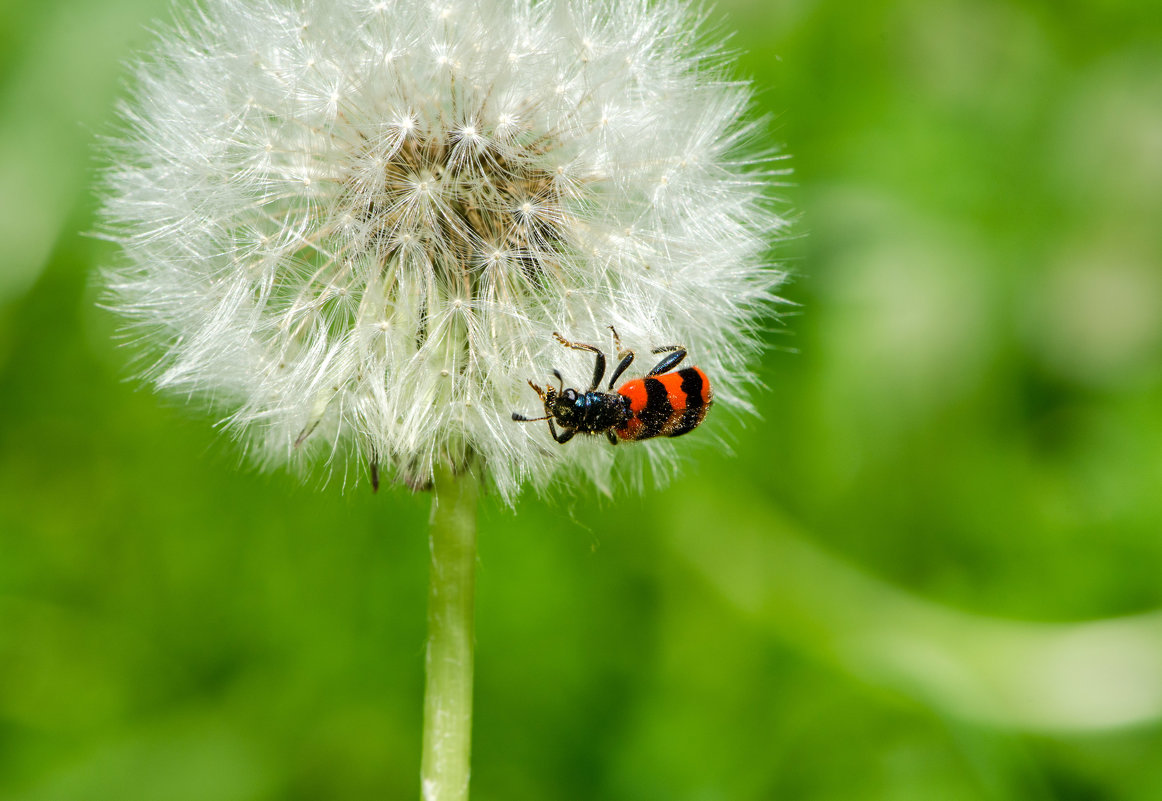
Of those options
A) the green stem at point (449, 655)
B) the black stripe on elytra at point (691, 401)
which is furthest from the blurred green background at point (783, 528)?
the green stem at point (449, 655)

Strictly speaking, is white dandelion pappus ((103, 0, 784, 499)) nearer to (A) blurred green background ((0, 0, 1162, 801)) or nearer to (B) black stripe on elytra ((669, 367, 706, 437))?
(B) black stripe on elytra ((669, 367, 706, 437))

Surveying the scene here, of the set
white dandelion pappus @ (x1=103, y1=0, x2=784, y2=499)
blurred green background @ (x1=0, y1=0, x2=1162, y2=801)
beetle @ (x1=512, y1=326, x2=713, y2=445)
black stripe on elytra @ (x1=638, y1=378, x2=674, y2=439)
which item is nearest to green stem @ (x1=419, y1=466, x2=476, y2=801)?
white dandelion pappus @ (x1=103, y1=0, x2=784, y2=499)

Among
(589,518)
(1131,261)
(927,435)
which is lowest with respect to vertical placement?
(589,518)

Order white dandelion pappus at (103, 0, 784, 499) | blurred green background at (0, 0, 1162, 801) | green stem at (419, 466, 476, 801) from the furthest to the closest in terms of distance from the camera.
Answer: blurred green background at (0, 0, 1162, 801), white dandelion pappus at (103, 0, 784, 499), green stem at (419, 466, 476, 801)

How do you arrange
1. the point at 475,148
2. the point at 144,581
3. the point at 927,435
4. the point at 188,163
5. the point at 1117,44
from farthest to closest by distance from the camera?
the point at 1117,44 < the point at 927,435 < the point at 144,581 < the point at 188,163 < the point at 475,148

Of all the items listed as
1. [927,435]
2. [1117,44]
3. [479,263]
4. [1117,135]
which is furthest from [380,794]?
[1117,44]

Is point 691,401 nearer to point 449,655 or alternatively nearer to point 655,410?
point 655,410

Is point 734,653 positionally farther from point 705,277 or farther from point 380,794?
point 705,277

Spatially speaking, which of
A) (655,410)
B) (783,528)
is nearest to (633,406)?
(655,410)

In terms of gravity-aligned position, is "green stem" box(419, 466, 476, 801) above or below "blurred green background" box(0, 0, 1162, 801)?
below
